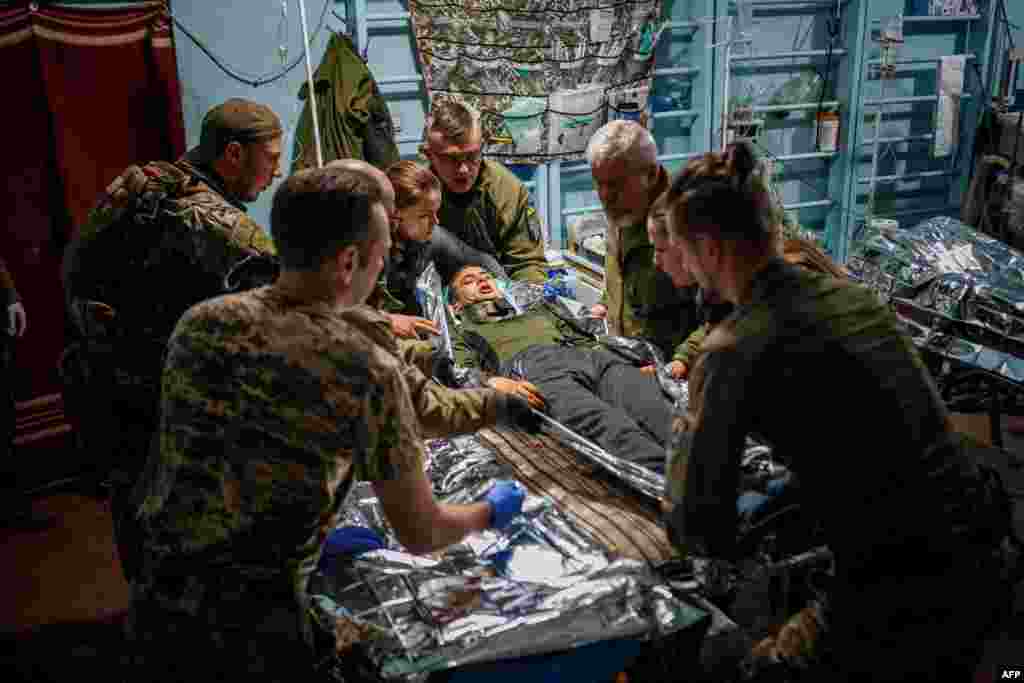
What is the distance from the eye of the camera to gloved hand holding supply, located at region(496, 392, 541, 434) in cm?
248

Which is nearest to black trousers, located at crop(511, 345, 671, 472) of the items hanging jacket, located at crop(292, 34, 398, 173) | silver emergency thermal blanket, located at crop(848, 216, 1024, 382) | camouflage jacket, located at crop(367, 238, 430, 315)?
camouflage jacket, located at crop(367, 238, 430, 315)

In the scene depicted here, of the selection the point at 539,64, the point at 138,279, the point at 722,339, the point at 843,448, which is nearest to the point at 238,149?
the point at 138,279

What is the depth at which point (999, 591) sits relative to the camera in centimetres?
179

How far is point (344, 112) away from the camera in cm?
504

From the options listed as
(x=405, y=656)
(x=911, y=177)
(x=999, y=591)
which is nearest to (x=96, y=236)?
(x=405, y=656)

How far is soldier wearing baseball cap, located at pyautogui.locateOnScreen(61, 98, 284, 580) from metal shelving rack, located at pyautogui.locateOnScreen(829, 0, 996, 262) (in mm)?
5139

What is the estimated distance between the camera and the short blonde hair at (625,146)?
11.4 feet

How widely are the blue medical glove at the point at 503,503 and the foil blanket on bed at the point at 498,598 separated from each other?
0.48ft

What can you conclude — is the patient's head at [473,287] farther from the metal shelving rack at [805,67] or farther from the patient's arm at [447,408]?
the metal shelving rack at [805,67]

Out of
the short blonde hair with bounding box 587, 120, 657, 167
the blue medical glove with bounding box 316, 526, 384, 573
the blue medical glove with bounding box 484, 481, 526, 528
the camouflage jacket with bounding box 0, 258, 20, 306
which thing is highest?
the short blonde hair with bounding box 587, 120, 657, 167

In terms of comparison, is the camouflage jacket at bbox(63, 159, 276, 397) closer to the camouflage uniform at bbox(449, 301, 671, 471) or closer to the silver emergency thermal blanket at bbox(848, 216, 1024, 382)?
the camouflage uniform at bbox(449, 301, 671, 471)

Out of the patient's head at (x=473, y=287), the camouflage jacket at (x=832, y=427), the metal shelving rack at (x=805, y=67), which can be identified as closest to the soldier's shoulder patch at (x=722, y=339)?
the camouflage jacket at (x=832, y=427)

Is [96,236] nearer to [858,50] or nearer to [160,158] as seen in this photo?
[160,158]

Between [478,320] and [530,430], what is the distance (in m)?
1.31
